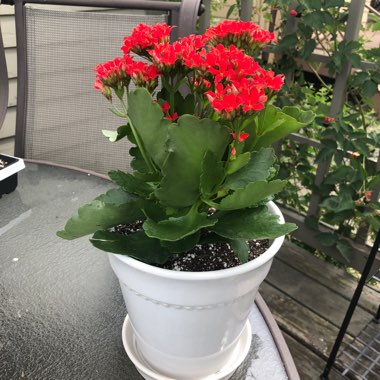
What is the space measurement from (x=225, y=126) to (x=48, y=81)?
0.95 meters

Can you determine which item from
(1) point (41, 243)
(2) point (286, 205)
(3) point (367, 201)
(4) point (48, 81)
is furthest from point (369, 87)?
(1) point (41, 243)

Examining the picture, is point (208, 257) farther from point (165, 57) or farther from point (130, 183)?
point (165, 57)

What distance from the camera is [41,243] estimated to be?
0.78 meters

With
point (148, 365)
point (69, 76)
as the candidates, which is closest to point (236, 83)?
point (148, 365)

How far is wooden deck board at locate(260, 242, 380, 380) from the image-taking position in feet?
4.70

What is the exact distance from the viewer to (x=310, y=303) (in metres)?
1.62

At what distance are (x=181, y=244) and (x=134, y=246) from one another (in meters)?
0.05

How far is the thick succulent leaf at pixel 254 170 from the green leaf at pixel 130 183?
0.09 meters

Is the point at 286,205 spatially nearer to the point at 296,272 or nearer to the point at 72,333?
the point at 296,272

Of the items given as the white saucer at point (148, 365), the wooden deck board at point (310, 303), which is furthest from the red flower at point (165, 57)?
the wooden deck board at point (310, 303)

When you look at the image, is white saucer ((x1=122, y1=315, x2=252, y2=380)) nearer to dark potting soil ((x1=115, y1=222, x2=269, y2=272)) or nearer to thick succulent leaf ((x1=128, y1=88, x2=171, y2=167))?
dark potting soil ((x1=115, y1=222, x2=269, y2=272))

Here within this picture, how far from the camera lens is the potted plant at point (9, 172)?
2.93 feet

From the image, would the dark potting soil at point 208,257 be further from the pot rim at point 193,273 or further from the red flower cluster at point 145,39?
A: the red flower cluster at point 145,39

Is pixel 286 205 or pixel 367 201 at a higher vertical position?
pixel 367 201
